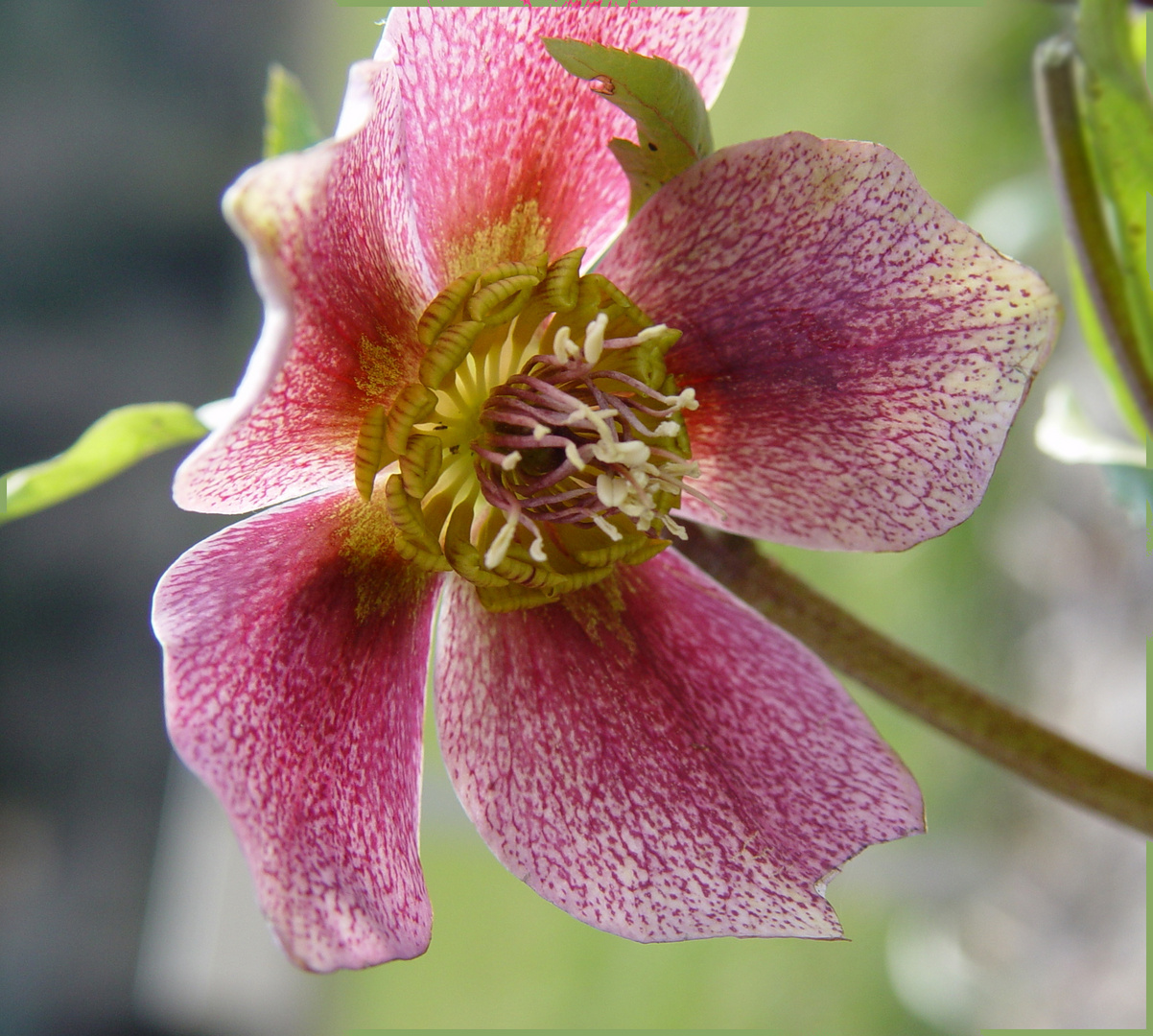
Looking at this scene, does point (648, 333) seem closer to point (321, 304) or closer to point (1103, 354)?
point (321, 304)

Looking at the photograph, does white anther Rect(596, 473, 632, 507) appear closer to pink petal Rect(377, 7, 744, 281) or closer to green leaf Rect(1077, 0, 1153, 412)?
pink petal Rect(377, 7, 744, 281)

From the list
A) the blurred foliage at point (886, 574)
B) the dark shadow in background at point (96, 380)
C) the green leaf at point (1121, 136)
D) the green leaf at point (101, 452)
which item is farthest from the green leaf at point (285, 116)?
the dark shadow in background at point (96, 380)

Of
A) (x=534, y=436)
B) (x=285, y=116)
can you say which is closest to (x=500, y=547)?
(x=534, y=436)

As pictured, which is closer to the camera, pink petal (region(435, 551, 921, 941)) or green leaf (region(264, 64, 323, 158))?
pink petal (region(435, 551, 921, 941))

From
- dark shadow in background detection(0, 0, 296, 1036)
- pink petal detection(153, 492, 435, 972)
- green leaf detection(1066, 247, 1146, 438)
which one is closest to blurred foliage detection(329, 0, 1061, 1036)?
dark shadow in background detection(0, 0, 296, 1036)

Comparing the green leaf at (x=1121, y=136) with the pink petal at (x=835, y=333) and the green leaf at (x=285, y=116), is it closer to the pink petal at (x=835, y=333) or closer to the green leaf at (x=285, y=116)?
the pink petal at (x=835, y=333)

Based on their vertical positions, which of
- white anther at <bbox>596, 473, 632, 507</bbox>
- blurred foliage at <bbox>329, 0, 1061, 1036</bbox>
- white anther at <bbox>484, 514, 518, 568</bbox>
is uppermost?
white anther at <bbox>596, 473, 632, 507</bbox>
